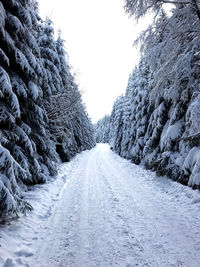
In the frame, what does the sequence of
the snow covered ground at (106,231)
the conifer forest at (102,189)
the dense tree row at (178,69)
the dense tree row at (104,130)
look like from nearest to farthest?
the snow covered ground at (106,231)
the conifer forest at (102,189)
the dense tree row at (178,69)
the dense tree row at (104,130)

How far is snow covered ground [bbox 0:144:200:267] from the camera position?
3.71 metres

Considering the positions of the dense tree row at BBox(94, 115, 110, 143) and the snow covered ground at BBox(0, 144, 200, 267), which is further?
the dense tree row at BBox(94, 115, 110, 143)

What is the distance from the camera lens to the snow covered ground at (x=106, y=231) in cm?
371

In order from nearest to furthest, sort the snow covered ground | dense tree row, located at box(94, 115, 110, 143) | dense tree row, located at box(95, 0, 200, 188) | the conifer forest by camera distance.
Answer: the snow covered ground, the conifer forest, dense tree row, located at box(95, 0, 200, 188), dense tree row, located at box(94, 115, 110, 143)

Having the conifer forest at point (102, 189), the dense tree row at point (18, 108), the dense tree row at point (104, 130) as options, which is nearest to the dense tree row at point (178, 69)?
the conifer forest at point (102, 189)

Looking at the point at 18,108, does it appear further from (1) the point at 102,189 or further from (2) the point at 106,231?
(1) the point at 102,189

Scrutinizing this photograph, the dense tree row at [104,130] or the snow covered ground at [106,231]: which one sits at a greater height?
the dense tree row at [104,130]

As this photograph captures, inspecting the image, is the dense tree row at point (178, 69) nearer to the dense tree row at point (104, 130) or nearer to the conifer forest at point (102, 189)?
the conifer forest at point (102, 189)

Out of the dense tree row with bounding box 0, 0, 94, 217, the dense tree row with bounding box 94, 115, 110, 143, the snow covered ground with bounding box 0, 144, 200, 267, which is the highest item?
the dense tree row with bounding box 94, 115, 110, 143

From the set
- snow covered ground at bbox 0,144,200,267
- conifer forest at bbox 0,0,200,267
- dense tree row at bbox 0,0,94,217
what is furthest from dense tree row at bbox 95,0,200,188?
dense tree row at bbox 0,0,94,217

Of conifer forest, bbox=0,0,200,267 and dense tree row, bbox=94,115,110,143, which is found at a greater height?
dense tree row, bbox=94,115,110,143

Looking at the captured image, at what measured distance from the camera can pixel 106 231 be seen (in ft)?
15.8

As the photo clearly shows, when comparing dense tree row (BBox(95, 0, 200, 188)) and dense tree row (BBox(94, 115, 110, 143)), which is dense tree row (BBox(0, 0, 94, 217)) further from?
dense tree row (BBox(94, 115, 110, 143))

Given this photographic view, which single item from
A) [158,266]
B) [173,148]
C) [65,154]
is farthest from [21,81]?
[65,154]
